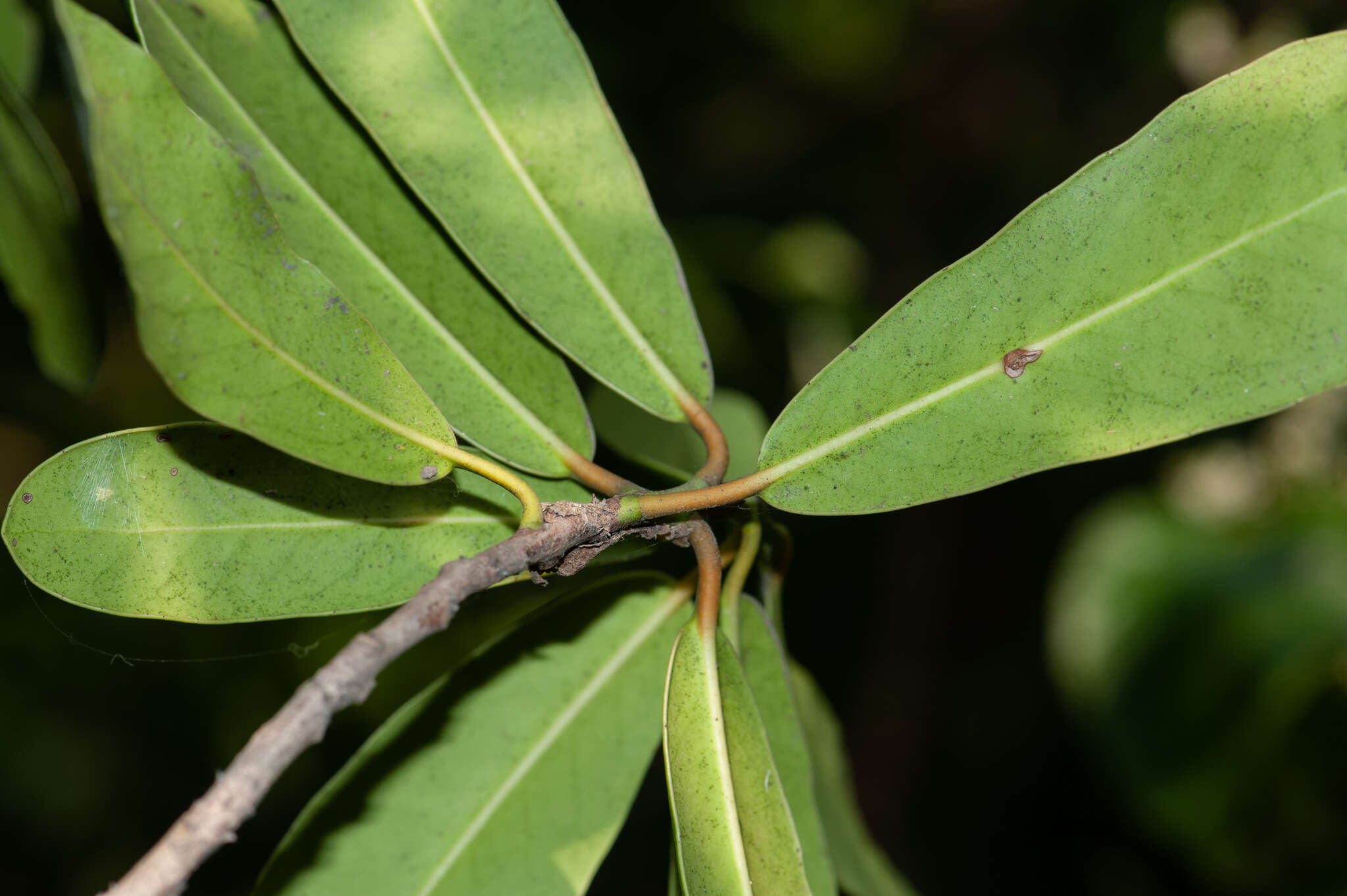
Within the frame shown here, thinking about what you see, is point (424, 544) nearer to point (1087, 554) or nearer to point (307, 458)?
point (307, 458)

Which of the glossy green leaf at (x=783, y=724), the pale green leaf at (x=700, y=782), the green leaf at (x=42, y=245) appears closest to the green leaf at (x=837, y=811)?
the glossy green leaf at (x=783, y=724)

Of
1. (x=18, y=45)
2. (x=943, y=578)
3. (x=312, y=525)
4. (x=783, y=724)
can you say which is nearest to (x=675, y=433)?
(x=783, y=724)

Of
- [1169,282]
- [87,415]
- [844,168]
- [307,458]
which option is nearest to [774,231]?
[844,168]

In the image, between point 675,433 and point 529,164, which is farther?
point 675,433

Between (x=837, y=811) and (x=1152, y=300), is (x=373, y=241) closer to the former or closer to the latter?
(x=1152, y=300)

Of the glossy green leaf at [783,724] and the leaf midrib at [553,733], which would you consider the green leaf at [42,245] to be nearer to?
the leaf midrib at [553,733]

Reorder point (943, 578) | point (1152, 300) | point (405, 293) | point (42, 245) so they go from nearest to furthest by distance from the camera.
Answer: point (1152, 300)
point (405, 293)
point (42, 245)
point (943, 578)
